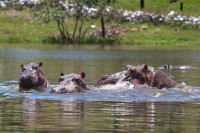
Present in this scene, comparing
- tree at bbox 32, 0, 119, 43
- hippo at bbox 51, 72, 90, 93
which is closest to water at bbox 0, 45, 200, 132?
hippo at bbox 51, 72, 90, 93

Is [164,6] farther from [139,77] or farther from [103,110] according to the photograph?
[103,110]

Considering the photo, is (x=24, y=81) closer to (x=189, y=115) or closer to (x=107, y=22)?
(x=189, y=115)

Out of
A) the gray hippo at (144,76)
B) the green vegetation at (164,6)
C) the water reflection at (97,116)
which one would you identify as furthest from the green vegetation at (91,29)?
the water reflection at (97,116)

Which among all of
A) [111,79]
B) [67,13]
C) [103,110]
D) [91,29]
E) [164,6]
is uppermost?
[164,6]

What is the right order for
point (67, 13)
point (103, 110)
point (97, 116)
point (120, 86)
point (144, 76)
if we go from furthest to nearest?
point (67, 13) < point (144, 76) < point (120, 86) < point (103, 110) < point (97, 116)

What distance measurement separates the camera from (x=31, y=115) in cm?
870

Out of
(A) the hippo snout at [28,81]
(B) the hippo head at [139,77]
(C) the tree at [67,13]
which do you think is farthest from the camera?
(C) the tree at [67,13]

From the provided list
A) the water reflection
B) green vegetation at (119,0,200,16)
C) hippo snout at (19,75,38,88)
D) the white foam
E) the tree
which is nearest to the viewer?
the water reflection

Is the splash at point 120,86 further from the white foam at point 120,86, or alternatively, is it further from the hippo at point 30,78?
the hippo at point 30,78

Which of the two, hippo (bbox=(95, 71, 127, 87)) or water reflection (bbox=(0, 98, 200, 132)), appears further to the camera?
hippo (bbox=(95, 71, 127, 87))

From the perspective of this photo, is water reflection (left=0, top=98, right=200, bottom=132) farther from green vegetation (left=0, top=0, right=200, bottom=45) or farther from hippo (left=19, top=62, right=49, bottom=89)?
green vegetation (left=0, top=0, right=200, bottom=45)

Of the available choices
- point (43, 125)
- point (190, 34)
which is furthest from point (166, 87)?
point (190, 34)

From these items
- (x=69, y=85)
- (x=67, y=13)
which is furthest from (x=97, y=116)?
(x=67, y=13)

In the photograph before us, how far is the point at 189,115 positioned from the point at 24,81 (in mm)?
4771
